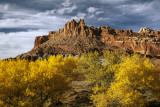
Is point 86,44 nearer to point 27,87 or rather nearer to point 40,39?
point 40,39

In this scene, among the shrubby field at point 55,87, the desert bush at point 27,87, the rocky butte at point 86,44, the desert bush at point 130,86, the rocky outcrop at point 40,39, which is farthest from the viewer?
the rocky outcrop at point 40,39

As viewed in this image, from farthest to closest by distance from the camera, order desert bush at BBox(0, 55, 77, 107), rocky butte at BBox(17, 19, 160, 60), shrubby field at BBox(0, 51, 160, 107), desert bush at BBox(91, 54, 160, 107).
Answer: rocky butte at BBox(17, 19, 160, 60), desert bush at BBox(91, 54, 160, 107), shrubby field at BBox(0, 51, 160, 107), desert bush at BBox(0, 55, 77, 107)

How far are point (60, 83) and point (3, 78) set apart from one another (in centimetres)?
812

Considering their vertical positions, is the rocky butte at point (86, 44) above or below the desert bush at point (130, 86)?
above

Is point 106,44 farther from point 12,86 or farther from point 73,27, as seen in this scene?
point 12,86

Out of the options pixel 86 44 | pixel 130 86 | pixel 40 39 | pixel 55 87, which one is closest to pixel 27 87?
pixel 55 87

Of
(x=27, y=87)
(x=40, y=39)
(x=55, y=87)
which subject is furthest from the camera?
(x=40, y=39)

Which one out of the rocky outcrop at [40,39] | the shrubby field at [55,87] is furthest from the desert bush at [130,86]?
the rocky outcrop at [40,39]

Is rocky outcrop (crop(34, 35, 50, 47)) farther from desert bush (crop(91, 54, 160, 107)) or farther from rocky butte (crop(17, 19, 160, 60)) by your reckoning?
desert bush (crop(91, 54, 160, 107))

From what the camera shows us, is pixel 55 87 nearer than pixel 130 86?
Yes

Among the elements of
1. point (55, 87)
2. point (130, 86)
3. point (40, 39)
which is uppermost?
point (40, 39)

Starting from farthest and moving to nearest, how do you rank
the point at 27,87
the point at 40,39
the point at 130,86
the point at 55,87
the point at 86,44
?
the point at 40,39, the point at 86,44, the point at 130,86, the point at 55,87, the point at 27,87

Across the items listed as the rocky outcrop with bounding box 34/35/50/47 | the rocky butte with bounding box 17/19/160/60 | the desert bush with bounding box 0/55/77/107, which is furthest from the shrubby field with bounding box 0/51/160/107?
the rocky outcrop with bounding box 34/35/50/47

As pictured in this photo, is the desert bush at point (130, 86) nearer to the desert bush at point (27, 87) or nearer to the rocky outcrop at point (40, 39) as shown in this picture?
the desert bush at point (27, 87)
